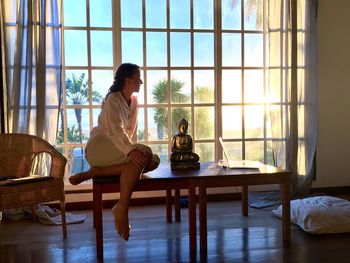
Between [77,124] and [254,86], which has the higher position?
[254,86]

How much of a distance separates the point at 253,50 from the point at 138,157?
216 cm

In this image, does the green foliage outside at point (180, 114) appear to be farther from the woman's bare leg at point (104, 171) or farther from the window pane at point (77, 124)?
the woman's bare leg at point (104, 171)

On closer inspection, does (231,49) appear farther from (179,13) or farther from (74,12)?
(74,12)

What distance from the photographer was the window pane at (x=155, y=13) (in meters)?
3.73

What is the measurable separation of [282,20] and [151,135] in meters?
1.73

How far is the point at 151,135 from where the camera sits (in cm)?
381

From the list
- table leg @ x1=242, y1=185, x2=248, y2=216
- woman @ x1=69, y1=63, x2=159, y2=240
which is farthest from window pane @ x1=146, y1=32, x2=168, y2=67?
table leg @ x1=242, y1=185, x2=248, y2=216

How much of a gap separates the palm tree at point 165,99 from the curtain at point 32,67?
37.7 inches

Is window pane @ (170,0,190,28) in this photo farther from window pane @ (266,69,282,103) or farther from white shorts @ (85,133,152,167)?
white shorts @ (85,133,152,167)

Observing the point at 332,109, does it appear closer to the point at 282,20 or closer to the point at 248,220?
the point at 282,20

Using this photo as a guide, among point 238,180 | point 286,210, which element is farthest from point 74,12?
point 286,210

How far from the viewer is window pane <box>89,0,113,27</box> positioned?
11.9ft

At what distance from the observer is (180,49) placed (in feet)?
12.5

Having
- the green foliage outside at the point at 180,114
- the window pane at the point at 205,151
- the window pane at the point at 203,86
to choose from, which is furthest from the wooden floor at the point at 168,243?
the window pane at the point at 203,86
